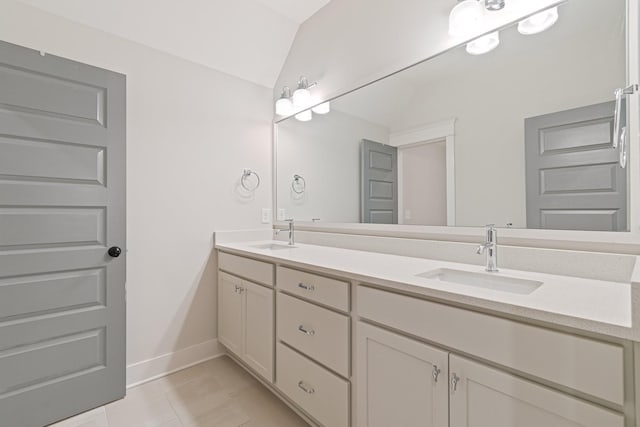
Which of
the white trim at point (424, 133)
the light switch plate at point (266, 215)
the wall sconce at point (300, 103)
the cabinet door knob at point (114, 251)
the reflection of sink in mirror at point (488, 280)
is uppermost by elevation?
the wall sconce at point (300, 103)

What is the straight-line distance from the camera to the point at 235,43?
2258 mm

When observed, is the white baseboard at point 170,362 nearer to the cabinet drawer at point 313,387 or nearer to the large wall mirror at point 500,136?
the cabinet drawer at point 313,387

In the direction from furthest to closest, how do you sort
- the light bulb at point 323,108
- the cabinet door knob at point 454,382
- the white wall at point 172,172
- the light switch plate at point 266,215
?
the light switch plate at point 266,215, the light bulb at point 323,108, the white wall at point 172,172, the cabinet door knob at point 454,382

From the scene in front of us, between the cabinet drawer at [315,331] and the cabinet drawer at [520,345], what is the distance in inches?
11.2

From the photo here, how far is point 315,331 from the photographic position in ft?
4.50

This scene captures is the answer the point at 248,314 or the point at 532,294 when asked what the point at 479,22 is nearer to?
the point at 532,294

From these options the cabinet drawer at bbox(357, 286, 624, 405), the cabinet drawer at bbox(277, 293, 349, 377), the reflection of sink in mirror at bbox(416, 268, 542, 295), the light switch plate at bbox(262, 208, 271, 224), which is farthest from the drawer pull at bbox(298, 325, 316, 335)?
the light switch plate at bbox(262, 208, 271, 224)

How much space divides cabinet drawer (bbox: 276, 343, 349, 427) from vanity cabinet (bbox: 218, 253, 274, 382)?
12cm

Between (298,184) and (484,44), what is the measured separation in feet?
5.13

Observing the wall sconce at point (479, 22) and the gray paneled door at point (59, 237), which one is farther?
the gray paneled door at point (59, 237)

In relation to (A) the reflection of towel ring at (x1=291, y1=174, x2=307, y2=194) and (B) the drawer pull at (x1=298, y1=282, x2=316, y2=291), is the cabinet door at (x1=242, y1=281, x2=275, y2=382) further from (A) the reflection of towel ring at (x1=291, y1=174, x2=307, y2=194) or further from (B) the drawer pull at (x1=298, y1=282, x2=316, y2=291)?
(A) the reflection of towel ring at (x1=291, y1=174, x2=307, y2=194)

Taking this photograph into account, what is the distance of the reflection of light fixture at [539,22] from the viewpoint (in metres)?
1.21

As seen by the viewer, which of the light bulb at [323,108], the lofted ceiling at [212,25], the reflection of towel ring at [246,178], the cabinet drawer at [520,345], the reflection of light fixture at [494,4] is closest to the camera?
the cabinet drawer at [520,345]

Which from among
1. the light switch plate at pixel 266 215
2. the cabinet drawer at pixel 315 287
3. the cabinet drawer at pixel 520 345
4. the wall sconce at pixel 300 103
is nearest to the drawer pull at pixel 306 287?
the cabinet drawer at pixel 315 287
